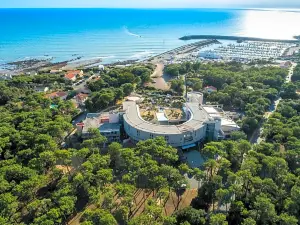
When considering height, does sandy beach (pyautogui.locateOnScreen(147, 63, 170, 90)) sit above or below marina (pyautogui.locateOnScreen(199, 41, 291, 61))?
above

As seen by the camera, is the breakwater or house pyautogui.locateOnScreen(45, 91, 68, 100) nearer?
house pyautogui.locateOnScreen(45, 91, 68, 100)

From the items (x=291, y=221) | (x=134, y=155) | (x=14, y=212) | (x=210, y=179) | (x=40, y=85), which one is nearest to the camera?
(x=291, y=221)

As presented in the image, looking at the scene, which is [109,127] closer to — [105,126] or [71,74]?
[105,126]

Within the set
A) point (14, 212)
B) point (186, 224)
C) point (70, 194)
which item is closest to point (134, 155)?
point (70, 194)

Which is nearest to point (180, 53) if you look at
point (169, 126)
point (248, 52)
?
point (248, 52)

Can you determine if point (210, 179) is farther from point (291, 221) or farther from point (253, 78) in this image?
point (253, 78)

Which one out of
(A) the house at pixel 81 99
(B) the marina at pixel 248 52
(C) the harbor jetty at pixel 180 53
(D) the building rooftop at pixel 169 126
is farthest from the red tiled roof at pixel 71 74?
(B) the marina at pixel 248 52

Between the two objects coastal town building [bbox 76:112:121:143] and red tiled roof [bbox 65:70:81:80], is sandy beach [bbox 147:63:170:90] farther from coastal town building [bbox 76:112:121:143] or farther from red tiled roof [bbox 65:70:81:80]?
coastal town building [bbox 76:112:121:143]

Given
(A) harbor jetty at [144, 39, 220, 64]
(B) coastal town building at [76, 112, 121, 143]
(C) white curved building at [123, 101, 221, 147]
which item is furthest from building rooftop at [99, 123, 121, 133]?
(A) harbor jetty at [144, 39, 220, 64]
